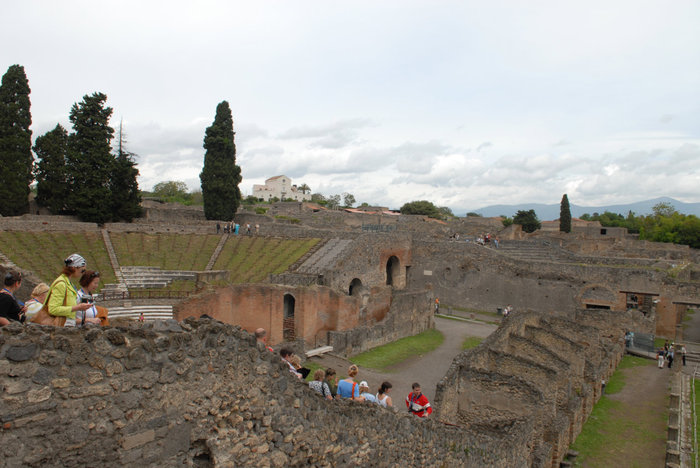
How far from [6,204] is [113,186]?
5.57m

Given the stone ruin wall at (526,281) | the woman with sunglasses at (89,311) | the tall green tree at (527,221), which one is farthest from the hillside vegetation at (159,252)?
the tall green tree at (527,221)

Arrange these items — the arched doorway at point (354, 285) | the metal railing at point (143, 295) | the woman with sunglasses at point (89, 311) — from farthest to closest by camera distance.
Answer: the arched doorway at point (354, 285) < the metal railing at point (143, 295) < the woman with sunglasses at point (89, 311)

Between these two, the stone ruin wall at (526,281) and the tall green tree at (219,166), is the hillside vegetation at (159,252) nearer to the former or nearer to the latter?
the tall green tree at (219,166)

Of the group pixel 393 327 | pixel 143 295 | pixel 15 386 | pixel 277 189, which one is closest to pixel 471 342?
pixel 393 327

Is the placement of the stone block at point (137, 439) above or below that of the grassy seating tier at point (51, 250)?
below

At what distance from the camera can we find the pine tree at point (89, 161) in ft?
87.4

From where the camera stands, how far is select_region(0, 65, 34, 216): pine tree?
2547cm

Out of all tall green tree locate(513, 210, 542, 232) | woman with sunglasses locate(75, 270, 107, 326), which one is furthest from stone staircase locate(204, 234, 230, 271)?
tall green tree locate(513, 210, 542, 232)

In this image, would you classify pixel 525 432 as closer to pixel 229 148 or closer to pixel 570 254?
pixel 570 254

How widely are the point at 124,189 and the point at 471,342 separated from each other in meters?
22.8

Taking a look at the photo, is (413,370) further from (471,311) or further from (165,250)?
(165,250)

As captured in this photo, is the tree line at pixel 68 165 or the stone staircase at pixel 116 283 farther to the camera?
the tree line at pixel 68 165

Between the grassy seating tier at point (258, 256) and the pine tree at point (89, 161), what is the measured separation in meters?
8.10

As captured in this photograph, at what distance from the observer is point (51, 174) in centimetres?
2758
